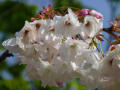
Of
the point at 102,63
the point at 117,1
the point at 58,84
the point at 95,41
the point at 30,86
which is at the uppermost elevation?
the point at 95,41

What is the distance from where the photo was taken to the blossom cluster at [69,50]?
4.92 ft

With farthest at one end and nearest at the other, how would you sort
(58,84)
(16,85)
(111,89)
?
(16,85) < (58,84) < (111,89)

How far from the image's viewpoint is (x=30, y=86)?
6.20 meters

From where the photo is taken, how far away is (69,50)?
4.91ft

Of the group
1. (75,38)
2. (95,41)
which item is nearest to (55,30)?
(75,38)

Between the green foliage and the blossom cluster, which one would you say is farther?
the green foliage

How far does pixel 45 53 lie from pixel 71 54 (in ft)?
0.58

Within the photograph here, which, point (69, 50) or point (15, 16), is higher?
point (69, 50)

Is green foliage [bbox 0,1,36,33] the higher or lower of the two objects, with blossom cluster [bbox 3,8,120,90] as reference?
lower

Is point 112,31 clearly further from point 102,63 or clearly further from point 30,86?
point 30,86

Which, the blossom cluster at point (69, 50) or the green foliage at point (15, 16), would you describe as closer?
the blossom cluster at point (69, 50)

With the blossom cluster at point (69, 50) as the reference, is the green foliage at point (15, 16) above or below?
below

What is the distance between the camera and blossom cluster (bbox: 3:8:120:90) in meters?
1.50

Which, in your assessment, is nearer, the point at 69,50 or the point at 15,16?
the point at 69,50
